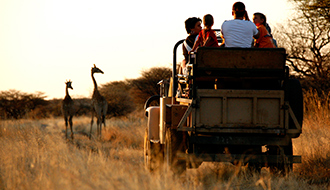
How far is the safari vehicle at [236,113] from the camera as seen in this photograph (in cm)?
652

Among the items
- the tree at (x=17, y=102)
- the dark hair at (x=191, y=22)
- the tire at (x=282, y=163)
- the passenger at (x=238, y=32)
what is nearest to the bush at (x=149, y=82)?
the tree at (x=17, y=102)

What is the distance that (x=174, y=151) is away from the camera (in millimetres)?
6898

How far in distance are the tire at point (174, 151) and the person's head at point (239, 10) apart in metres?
2.15

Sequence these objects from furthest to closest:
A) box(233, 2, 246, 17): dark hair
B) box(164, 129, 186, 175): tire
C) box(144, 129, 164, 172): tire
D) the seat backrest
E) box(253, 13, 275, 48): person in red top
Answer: box(144, 129, 164, 172): tire
box(253, 13, 275, 48): person in red top
box(233, 2, 246, 17): dark hair
box(164, 129, 186, 175): tire
the seat backrest

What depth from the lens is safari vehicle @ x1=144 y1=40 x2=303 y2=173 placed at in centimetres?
652

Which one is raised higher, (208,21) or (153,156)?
(208,21)

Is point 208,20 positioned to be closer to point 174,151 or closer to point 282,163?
point 174,151

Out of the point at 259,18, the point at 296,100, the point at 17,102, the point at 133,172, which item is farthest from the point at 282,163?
the point at 17,102

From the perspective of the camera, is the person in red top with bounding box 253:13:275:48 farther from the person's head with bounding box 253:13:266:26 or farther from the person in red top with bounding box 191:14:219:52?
the person in red top with bounding box 191:14:219:52

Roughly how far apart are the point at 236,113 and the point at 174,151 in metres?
1.07

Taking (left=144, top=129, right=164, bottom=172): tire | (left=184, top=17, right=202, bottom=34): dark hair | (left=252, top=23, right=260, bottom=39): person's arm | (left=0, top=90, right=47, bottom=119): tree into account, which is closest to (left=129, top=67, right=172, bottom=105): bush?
(left=0, top=90, right=47, bottom=119): tree

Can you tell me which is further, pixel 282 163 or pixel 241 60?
pixel 282 163

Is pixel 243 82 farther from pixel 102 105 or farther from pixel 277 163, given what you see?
pixel 102 105

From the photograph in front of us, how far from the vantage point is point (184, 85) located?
7.98 meters
